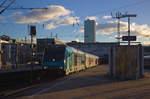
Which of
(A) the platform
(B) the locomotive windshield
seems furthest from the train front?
(A) the platform

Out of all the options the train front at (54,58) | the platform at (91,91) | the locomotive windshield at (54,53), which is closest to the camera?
the platform at (91,91)

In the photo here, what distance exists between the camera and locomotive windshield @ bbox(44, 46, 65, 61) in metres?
18.1

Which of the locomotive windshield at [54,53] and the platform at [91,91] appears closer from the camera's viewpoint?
the platform at [91,91]

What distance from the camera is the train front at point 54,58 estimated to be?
17734 millimetres

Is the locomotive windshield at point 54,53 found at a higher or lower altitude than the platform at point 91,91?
higher

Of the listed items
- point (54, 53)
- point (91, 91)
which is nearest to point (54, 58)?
point (54, 53)

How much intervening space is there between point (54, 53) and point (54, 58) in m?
0.53

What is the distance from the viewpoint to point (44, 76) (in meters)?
19.2

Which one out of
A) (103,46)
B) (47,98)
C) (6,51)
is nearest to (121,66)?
(47,98)

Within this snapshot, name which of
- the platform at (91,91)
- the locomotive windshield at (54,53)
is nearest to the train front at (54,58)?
the locomotive windshield at (54,53)

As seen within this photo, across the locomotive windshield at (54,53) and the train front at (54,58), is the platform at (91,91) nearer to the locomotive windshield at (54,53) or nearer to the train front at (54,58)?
the train front at (54,58)

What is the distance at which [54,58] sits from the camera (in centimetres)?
1819

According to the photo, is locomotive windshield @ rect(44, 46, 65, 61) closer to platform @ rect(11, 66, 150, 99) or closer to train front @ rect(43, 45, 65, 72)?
train front @ rect(43, 45, 65, 72)

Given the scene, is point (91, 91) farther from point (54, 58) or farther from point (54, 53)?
point (54, 53)
